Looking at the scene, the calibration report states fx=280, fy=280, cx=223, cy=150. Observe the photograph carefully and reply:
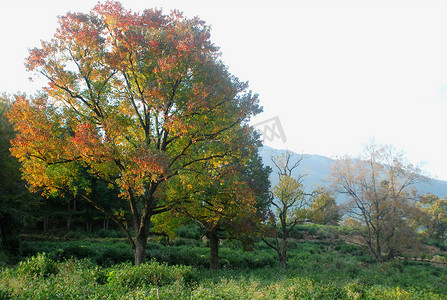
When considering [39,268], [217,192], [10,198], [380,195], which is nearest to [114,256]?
[10,198]

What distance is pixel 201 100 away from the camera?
927 centimetres

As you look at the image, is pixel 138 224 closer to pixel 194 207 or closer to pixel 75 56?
pixel 194 207

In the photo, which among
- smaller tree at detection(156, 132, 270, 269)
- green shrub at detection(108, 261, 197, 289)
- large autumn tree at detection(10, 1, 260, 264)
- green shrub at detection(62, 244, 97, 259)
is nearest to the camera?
green shrub at detection(108, 261, 197, 289)

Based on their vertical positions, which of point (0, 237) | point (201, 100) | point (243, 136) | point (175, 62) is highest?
point (175, 62)

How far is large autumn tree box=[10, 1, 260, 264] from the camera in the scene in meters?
9.12

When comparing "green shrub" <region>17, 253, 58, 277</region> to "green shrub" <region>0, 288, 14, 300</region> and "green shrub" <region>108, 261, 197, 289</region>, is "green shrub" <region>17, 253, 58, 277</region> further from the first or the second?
"green shrub" <region>0, 288, 14, 300</region>

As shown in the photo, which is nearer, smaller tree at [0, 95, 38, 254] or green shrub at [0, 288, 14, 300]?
green shrub at [0, 288, 14, 300]

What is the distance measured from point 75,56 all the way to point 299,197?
17351 mm

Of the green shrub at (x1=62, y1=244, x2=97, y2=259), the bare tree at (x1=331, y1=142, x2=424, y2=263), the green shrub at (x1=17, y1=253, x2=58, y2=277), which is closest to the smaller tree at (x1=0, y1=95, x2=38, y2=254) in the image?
the green shrub at (x1=62, y1=244, x2=97, y2=259)

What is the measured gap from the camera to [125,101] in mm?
10633

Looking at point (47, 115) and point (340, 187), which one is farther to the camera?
point (340, 187)

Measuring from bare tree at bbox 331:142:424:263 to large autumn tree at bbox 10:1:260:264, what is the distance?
65.9 feet

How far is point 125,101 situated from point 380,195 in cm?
2595

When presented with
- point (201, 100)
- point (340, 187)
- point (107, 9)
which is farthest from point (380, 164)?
point (107, 9)
